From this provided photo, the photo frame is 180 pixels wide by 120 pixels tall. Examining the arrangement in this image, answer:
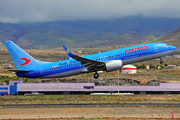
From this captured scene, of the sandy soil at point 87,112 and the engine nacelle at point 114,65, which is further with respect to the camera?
the engine nacelle at point 114,65

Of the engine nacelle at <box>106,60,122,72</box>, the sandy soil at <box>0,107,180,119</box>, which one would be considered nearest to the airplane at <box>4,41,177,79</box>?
the engine nacelle at <box>106,60,122,72</box>

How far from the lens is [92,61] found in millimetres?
55688

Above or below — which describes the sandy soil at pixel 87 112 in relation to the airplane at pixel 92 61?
below

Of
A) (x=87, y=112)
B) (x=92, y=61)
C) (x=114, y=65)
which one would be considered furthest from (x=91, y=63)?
(x=87, y=112)

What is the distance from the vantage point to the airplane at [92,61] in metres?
56.0

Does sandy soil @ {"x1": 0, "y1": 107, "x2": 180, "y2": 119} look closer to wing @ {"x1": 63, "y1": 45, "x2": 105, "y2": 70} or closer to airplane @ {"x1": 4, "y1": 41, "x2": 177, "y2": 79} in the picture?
airplane @ {"x1": 4, "y1": 41, "x2": 177, "y2": 79}

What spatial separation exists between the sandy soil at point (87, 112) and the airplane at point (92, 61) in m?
8.47

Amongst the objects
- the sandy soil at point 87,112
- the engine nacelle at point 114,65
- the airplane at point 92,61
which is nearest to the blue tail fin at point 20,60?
the airplane at point 92,61

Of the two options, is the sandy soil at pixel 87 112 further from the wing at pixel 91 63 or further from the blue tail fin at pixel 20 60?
the blue tail fin at pixel 20 60

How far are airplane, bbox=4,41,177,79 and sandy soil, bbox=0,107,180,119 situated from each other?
847cm

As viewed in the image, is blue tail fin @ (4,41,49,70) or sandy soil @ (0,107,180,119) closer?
sandy soil @ (0,107,180,119)

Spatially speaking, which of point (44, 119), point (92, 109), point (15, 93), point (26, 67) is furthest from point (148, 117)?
point (15, 93)

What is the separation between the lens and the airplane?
5600cm

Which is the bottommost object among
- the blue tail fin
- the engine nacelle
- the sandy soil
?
the sandy soil
